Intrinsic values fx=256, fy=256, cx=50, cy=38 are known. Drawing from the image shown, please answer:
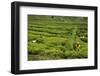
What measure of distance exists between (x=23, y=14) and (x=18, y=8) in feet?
0.12

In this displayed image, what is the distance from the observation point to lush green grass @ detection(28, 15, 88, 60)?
3.65 ft

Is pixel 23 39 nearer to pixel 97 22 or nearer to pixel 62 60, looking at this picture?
pixel 62 60

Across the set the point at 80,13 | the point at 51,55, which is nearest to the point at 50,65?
the point at 51,55

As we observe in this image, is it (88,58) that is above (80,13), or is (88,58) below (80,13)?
below

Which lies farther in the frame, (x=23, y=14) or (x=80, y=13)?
(x=80, y=13)

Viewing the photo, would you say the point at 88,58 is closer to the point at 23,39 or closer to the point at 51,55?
the point at 51,55

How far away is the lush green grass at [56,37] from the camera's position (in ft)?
3.65

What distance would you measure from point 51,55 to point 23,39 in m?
0.15

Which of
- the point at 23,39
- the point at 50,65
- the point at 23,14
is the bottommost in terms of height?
the point at 50,65

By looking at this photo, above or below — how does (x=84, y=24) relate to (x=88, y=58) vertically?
above

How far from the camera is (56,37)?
116 cm

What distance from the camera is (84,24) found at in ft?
4.04

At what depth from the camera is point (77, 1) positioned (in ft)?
4.00
